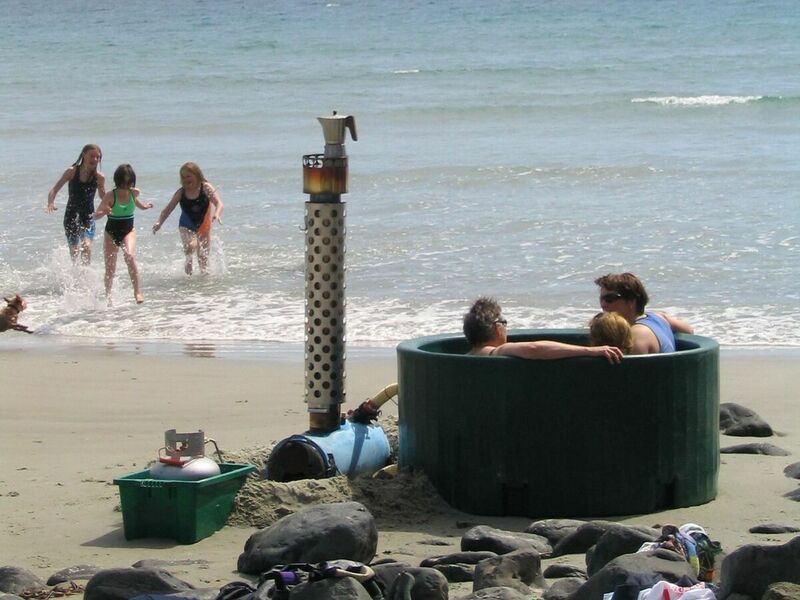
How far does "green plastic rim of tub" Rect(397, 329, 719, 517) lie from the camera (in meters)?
6.04

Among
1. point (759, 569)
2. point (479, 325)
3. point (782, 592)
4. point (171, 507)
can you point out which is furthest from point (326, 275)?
point (782, 592)

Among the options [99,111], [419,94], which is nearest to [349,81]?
[419,94]

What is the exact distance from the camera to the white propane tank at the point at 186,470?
598 cm

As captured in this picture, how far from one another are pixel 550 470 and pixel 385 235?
34.9ft

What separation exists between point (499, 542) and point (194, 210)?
9335 mm

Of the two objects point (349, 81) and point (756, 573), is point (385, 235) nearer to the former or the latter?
point (756, 573)

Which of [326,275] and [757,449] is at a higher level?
[326,275]

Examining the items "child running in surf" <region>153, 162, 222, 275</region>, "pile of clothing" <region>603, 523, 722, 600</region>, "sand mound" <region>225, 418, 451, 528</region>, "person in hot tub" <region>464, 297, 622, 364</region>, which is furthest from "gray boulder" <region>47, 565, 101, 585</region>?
"child running in surf" <region>153, 162, 222, 275</region>

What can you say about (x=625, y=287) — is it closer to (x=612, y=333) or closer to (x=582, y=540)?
(x=612, y=333)

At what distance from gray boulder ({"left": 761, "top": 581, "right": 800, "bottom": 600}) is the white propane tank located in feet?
8.32

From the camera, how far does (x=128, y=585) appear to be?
487cm

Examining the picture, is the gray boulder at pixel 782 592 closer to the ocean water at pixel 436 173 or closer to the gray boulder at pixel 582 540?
the gray boulder at pixel 582 540

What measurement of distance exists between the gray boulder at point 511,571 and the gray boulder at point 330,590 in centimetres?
52

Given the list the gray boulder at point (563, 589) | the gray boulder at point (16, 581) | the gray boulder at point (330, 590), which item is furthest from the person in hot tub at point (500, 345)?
the gray boulder at point (16, 581)
